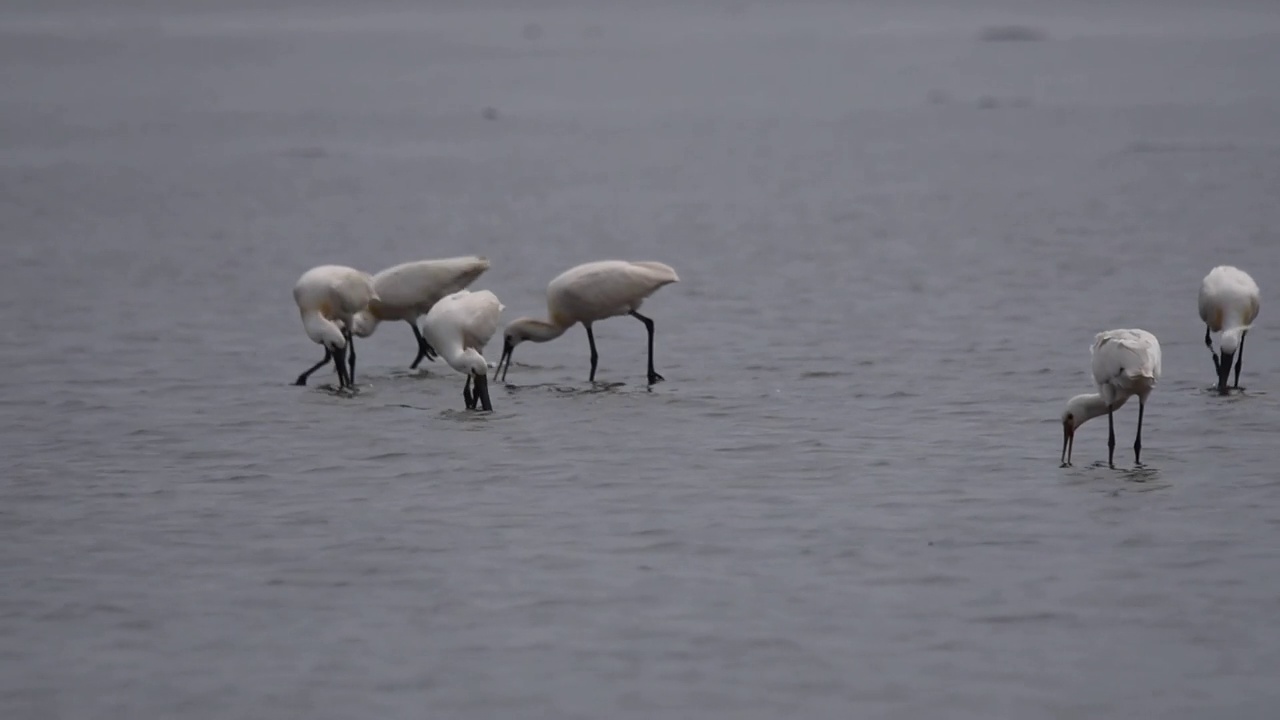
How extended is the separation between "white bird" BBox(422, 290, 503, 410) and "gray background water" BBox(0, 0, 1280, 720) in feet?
0.86

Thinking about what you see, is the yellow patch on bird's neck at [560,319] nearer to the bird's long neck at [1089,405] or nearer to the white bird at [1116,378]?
the white bird at [1116,378]

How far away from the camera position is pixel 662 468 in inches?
480

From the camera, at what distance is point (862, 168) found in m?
40.9

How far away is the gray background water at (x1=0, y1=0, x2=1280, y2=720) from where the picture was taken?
27.4 ft

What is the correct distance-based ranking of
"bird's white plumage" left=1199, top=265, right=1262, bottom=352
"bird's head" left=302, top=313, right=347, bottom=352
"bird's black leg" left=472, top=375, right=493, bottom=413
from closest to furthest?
"bird's black leg" left=472, top=375, right=493, bottom=413, "bird's white plumage" left=1199, top=265, right=1262, bottom=352, "bird's head" left=302, top=313, right=347, bottom=352

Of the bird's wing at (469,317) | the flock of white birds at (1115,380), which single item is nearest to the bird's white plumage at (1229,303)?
the flock of white birds at (1115,380)

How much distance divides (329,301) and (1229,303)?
6445 mm

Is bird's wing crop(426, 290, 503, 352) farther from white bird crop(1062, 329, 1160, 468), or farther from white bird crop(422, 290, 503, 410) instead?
white bird crop(1062, 329, 1160, 468)

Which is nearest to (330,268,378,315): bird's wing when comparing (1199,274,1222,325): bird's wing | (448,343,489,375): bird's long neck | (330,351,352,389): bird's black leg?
(330,351,352,389): bird's black leg

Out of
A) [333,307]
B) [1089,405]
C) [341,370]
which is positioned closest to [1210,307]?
[1089,405]

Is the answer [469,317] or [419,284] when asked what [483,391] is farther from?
[419,284]

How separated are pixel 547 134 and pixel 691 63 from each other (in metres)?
44.6

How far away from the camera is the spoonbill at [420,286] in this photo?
1642cm

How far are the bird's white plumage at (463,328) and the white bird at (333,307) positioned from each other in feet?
3.07
